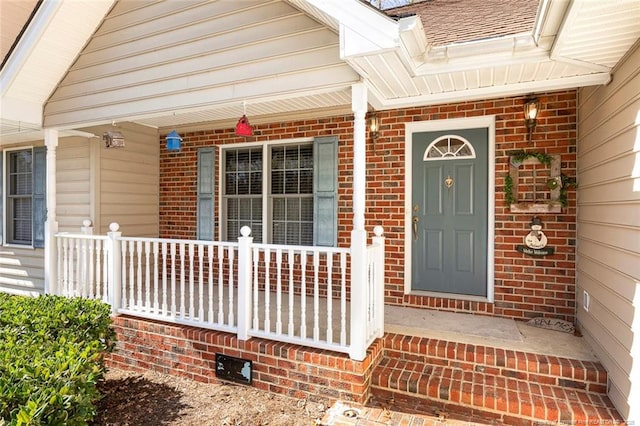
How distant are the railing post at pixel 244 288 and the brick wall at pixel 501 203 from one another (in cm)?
173

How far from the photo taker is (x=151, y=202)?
20.2 ft

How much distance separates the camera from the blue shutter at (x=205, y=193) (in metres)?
5.81

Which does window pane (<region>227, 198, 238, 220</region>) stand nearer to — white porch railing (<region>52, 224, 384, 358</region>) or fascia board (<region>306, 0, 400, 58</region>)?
white porch railing (<region>52, 224, 384, 358</region>)

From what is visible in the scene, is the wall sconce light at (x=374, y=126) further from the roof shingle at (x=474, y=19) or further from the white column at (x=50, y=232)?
the white column at (x=50, y=232)

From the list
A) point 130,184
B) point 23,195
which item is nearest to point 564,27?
point 130,184

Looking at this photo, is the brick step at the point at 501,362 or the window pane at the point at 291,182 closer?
the brick step at the point at 501,362

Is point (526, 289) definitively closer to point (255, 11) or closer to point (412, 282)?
point (412, 282)

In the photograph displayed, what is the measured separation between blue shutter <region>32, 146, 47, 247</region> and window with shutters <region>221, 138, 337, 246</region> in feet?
10.2

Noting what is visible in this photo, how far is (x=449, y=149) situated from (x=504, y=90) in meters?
1.16

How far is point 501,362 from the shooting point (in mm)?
3115

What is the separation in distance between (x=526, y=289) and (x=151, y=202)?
586 cm

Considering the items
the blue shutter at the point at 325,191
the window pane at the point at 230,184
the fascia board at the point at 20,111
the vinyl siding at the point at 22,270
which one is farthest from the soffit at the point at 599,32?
the vinyl siding at the point at 22,270

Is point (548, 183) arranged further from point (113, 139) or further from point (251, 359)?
point (113, 139)

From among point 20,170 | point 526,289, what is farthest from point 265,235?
point 20,170
